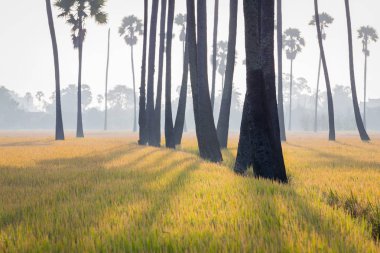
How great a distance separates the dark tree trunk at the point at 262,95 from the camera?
8375mm

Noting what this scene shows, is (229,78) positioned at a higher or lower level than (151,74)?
lower

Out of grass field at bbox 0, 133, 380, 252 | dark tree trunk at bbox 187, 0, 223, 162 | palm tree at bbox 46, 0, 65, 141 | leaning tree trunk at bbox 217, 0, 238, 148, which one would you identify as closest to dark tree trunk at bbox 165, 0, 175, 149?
leaning tree trunk at bbox 217, 0, 238, 148

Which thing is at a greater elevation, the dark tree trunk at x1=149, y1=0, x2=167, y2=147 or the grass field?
the dark tree trunk at x1=149, y1=0, x2=167, y2=147

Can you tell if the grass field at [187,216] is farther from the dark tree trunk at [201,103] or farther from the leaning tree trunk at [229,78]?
the leaning tree trunk at [229,78]

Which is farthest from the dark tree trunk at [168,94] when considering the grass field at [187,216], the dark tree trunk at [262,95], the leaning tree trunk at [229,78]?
the grass field at [187,216]

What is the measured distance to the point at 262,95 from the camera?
27.7 ft

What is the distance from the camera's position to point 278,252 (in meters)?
3.49

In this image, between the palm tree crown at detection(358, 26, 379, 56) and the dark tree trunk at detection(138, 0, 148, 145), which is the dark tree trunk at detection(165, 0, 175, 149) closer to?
the dark tree trunk at detection(138, 0, 148, 145)

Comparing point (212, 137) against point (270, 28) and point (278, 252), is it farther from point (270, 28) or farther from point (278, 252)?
point (278, 252)

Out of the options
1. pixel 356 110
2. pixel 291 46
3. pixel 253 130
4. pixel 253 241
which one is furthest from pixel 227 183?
pixel 291 46

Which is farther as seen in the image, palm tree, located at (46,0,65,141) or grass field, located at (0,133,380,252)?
palm tree, located at (46,0,65,141)

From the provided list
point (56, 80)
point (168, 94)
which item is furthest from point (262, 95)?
point (56, 80)

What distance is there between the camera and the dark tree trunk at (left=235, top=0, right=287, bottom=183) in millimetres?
8375

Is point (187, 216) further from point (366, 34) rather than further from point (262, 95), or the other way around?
point (366, 34)
